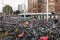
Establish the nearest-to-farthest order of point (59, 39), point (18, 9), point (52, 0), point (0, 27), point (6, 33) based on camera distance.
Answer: point (59, 39) → point (6, 33) → point (0, 27) → point (52, 0) → point (18, 9)

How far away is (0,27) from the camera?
19.3 ft

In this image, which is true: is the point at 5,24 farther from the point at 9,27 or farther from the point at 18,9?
the point at 18,9

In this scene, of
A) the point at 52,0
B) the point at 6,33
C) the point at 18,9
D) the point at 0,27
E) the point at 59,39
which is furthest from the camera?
the point at 18,9

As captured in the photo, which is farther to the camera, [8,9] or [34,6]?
[34,6]

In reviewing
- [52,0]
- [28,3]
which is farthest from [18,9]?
[52,0]

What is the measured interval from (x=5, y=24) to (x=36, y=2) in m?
29.6

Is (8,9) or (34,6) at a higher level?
(34,6)

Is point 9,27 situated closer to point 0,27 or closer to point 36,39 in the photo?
point 0,27

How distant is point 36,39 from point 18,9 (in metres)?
29.8

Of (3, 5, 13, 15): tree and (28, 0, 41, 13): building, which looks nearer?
(3, 5, 13, 15): tree

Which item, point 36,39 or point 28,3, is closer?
point 36,39

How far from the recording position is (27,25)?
551 centimetres

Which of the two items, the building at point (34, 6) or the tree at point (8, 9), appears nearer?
the tree at point (8, 9)

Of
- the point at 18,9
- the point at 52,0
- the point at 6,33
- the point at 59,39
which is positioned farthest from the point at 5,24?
the point at 18,9
